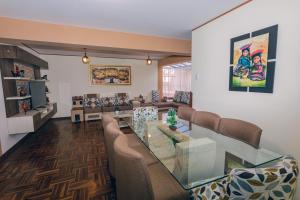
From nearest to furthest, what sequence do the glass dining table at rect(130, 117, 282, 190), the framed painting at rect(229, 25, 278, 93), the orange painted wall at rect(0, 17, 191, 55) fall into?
the glass dining table at rect(130, 117, 282, 190)
the framed painting at rect(229, 25, 278, 93)
the orange painted wall at rect(0, 17, 191, 55)

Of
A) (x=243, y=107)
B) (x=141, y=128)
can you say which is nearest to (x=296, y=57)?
(x=243, y=107)

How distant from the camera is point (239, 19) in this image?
6.88 ft

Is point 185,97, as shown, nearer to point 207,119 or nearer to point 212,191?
point 207,119

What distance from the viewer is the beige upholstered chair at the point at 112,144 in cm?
146

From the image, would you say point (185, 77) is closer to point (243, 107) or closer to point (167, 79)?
point (167, 79)

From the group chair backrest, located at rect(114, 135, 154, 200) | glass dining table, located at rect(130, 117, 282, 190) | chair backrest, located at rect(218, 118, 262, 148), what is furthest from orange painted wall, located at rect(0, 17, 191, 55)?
chair backrest, located at rect(114, 135, 154, 200)

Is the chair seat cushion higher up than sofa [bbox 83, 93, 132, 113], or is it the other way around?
sofa [bbox 83, 93, 132, 113]

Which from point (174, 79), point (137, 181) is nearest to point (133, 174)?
point (137, 181)

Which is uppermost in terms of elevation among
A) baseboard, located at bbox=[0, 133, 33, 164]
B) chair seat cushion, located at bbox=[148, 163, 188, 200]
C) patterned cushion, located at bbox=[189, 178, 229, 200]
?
patterned cushion, located at bbox=[189, 178, 229, 200]

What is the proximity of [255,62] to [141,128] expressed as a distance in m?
1.80

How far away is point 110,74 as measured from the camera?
599cm

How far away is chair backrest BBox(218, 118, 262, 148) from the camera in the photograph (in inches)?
58.8

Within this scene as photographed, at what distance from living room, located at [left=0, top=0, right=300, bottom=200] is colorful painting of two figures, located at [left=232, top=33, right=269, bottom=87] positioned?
13 mm

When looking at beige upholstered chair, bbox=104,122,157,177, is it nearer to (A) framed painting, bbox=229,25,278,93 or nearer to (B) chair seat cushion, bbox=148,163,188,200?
(B) chair seat cushion, bbox=148,163,188,200
